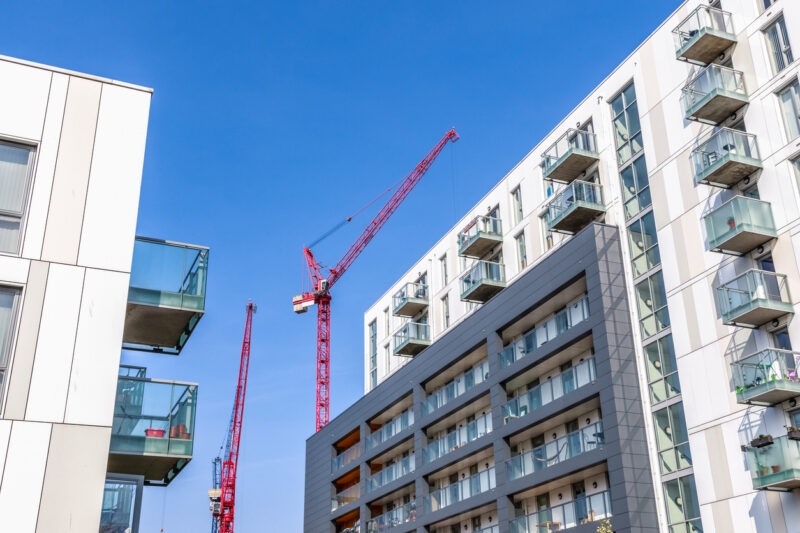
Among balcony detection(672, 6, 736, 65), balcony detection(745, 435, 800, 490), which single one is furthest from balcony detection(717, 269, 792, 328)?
balcony detection(672, 6, 736, 65)

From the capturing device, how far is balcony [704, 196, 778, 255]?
88.9 feet

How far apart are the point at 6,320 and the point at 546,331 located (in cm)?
2881

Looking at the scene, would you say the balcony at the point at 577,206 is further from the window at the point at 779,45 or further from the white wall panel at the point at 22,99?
the white wall panel at the point at 22,99

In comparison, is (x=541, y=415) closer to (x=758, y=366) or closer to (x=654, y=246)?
(x=654, y=246)

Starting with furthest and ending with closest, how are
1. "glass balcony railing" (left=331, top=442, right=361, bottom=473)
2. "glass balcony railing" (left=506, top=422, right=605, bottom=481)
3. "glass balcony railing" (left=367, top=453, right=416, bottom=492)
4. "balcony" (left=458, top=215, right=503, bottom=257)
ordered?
"glass balcony railing" (left=331, top=442, right=361, bottom=473), "glass balcony railing" (left=367, top=453, right=416, bottom=492), "balcony" (left=458, top=215, right=503, bottom=257), "glass balcony railing" (left=506, top=422, right=605, bottom=481)

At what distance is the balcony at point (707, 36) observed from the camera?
29984 mm

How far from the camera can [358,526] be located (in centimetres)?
5372

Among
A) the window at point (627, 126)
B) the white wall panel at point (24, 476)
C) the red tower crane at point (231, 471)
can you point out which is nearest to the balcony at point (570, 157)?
the window at point (627, 126)

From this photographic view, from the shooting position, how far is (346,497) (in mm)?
55688

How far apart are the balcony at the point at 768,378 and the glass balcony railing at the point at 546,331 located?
9324 mm

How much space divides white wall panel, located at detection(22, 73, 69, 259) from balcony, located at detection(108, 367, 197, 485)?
2586 millimetres

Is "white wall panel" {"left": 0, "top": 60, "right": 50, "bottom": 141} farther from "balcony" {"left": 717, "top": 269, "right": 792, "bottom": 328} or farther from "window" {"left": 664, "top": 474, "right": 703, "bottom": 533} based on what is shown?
"window" {"left": 664, "top": 474, "right": 703, "bottom": 533}

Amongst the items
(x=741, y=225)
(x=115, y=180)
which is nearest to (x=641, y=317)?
(x=741, y=225)

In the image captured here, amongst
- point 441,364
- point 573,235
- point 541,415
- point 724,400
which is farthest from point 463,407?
point 724,400
